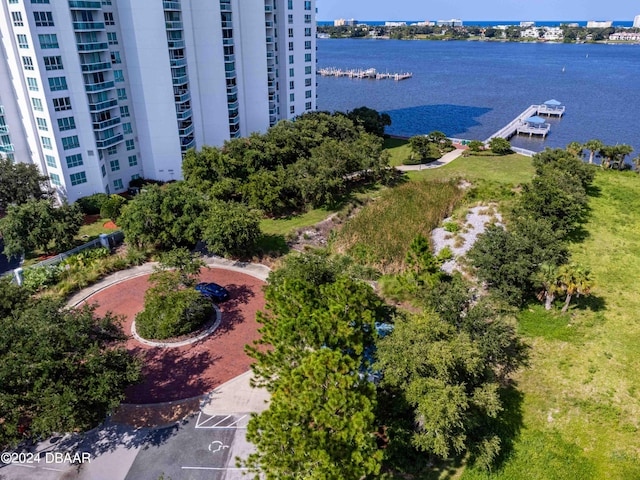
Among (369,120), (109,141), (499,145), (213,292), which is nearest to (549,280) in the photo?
(213,292)

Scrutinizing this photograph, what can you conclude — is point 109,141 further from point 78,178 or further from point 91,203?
point 91,203

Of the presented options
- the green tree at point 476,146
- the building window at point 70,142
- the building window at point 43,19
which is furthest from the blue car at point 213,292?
the green tree at point 476,146

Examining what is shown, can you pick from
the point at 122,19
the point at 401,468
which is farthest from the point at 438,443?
the point at 122,19

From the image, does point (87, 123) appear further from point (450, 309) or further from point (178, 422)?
point (450, 309)

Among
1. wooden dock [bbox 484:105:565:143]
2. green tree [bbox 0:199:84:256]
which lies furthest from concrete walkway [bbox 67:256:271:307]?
wooden dock [bbox 484:105:565:143]

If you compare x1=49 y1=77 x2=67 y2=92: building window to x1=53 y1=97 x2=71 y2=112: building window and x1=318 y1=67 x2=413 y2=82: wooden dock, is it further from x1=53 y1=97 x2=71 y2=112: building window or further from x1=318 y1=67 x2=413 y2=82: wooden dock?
x1=318 y1=67 x2=413 y2=82: wooden dock
